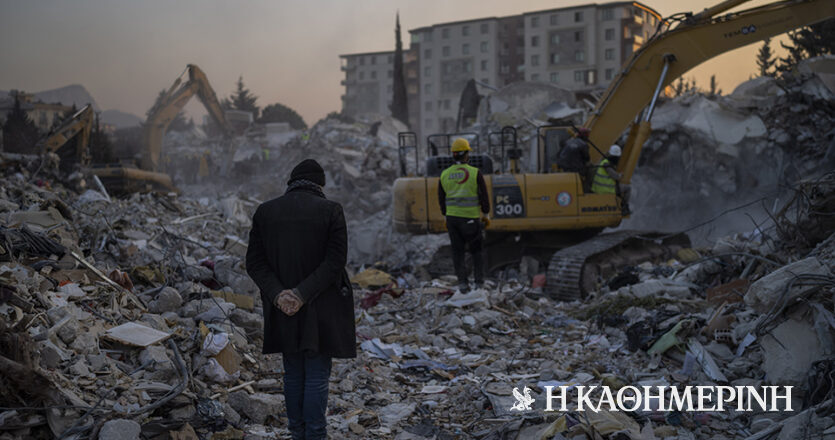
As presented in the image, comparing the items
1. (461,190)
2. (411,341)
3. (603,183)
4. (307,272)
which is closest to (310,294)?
(307,272)

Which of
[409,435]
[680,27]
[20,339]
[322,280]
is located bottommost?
[409,435]

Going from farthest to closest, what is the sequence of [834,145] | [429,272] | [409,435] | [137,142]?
1. [137,142]
2. [834,145]
3. [429,272]
4. [409,435]

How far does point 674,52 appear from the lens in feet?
32.5

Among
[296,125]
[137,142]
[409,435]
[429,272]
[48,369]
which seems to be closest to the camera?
[48,369]

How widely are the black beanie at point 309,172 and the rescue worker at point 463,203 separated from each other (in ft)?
13.9

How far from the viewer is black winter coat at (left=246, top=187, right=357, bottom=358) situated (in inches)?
142

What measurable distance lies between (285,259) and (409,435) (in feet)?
5.18

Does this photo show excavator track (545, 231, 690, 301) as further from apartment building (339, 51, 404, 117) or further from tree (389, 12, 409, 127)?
apartment building (339, 51, 404, 117)

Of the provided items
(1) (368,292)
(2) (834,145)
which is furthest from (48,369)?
(2) (834,145)

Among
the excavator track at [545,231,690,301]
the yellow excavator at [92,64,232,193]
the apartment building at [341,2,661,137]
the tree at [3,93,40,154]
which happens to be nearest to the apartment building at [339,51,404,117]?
the apartment building at [341,2,661,137]

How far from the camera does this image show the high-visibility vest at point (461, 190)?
7.96 meters

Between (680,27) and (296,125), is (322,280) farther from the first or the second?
(296,125)

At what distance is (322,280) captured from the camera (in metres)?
3.60

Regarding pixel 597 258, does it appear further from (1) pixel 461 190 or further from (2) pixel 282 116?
(2) pixel 282 116
